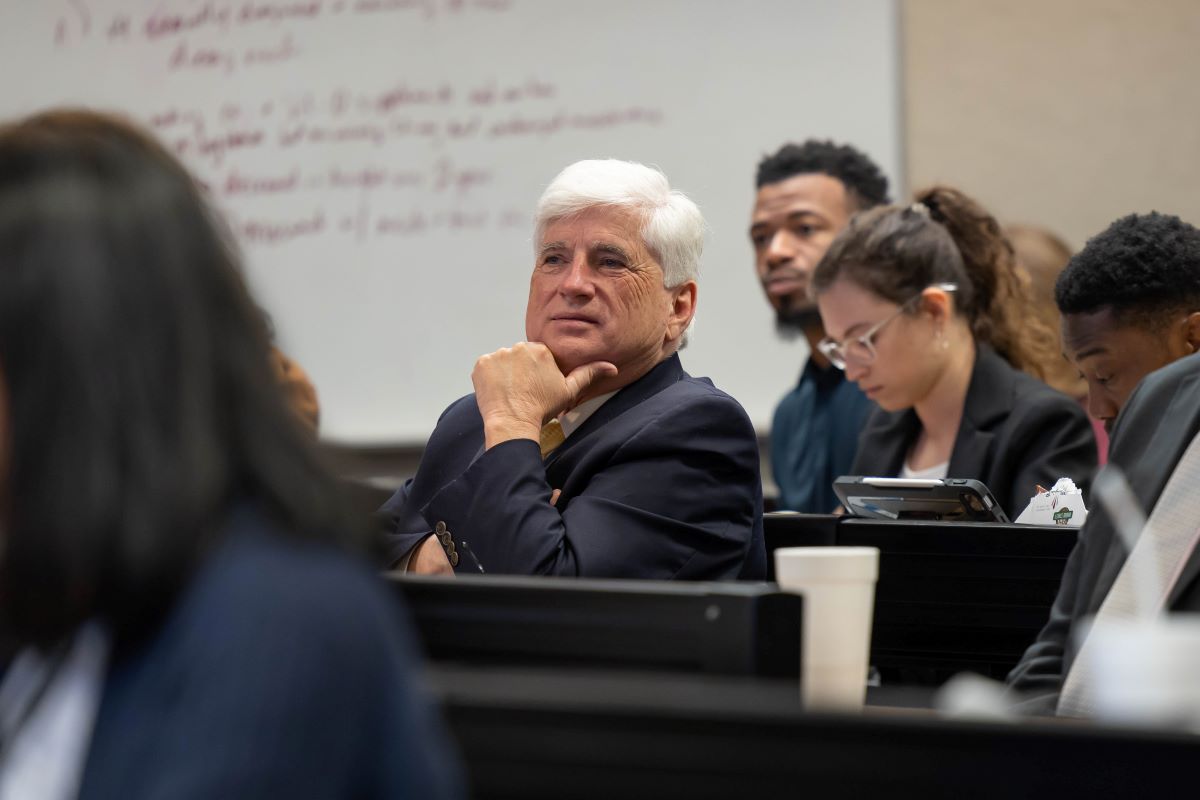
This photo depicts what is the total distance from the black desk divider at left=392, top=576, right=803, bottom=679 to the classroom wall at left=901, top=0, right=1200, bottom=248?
2.87m

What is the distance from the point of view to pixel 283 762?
722 mm

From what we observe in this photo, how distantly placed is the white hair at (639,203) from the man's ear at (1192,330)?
717mm

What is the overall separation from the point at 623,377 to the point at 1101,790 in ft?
4.63

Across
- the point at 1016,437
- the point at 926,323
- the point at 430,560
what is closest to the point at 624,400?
the point at 430,560

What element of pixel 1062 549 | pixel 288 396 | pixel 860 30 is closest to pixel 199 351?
pixel 288 396

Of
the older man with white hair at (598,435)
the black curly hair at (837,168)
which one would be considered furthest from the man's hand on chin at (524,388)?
the black curly hair at (837,168)

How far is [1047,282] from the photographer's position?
338cm

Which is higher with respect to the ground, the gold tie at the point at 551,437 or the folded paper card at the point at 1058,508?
the gold tie at the point at 551,437

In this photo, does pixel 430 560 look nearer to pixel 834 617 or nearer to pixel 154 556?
pixel 834 617

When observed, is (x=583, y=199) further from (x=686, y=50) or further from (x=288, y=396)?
(x=686, y=50)

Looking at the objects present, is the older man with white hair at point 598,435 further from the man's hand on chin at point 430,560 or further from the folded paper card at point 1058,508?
the folded paper card at point 1058,508

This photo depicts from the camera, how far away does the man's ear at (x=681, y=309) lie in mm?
2287

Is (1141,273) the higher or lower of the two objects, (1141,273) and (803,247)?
the higher

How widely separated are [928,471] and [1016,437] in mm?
248
